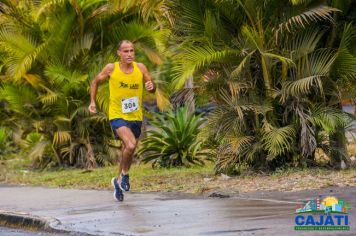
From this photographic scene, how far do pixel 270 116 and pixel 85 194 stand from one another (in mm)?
3092

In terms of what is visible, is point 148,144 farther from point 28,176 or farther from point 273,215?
point 273,215

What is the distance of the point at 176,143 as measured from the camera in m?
15.8

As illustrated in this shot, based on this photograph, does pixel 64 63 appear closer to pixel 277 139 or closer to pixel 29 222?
pixel 277 139

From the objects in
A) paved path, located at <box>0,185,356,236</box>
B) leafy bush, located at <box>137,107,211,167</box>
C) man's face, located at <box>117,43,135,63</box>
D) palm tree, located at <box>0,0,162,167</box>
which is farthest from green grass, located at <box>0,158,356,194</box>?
man's face, located at <box>117,43,135,63</box>

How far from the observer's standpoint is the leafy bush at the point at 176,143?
15.7 meters

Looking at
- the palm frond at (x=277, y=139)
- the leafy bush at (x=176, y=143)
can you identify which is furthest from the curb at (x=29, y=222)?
the leafy bush at (x=176, y=143)

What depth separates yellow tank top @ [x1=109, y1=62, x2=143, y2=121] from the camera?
10.8 m

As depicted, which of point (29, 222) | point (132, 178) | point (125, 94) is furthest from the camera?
point (132, 178)

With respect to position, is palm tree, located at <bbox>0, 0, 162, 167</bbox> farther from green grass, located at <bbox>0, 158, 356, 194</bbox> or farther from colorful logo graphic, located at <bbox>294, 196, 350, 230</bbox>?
colorful logo graphic, located at <bbox>294, 196, 350, 230</bbox>

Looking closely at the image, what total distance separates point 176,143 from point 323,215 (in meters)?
7.71

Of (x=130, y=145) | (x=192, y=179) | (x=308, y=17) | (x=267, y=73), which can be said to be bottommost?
(x=192, y=179)

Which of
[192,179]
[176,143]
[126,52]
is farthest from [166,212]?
[176,143]

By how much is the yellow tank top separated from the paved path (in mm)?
1170

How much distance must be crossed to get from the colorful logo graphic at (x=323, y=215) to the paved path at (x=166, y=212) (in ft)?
0.32
